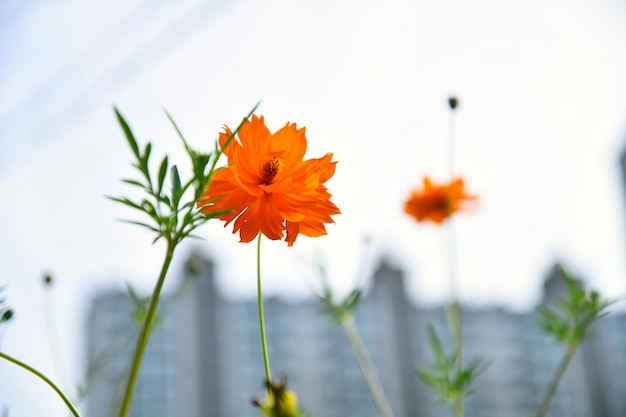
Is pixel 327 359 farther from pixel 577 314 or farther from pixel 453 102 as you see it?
pixel 577 314

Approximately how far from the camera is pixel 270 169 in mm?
612

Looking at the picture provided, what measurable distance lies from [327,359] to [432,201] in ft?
91.0

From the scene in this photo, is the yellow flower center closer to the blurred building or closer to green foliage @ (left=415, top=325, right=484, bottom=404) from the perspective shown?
green foliage @ (left=415, top=325, right=484, bottom=404)

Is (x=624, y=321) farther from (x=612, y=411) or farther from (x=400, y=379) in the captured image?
(x=400, y=379)

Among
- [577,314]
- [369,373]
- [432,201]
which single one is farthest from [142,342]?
[432,201]

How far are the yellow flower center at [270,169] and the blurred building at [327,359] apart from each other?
79.6ft

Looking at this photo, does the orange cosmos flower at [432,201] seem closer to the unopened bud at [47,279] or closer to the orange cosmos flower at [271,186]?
the unopened bud at [47,279]

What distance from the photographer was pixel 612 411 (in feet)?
88.5

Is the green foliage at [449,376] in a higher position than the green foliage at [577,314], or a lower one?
lower

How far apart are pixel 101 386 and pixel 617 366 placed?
1740cm

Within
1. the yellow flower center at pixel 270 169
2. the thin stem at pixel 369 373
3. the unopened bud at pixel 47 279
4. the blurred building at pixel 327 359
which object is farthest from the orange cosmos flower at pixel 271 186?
the blurred building at pixel 327 359

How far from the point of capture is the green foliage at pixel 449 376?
91 cm

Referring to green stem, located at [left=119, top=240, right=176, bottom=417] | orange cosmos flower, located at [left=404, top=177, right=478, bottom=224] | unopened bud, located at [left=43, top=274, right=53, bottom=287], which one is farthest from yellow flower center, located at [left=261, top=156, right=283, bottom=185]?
orange cosmos flower, located at [left=404, top=177, right=478, bottom=224]

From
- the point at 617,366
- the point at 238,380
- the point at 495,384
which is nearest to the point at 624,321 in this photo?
the point at 617,366
